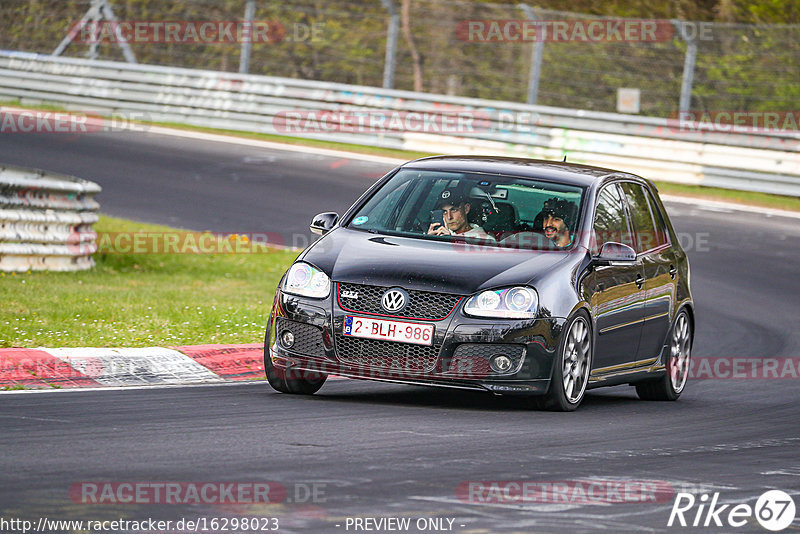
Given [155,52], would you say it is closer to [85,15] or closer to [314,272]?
[85,15]

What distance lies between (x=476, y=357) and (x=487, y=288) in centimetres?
41

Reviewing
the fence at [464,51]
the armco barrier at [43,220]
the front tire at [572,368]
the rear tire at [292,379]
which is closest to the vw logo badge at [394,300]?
the rear tire at [292,379]

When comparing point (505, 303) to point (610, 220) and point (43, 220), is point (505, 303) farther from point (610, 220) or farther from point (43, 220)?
point (43, 220)

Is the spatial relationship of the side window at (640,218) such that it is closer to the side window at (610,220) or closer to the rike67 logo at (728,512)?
the side window at (610,220)

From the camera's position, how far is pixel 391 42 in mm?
26422

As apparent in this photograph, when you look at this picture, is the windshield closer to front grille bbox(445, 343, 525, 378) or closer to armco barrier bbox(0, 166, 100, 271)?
front grille bbox(445, 343, 525, 378)

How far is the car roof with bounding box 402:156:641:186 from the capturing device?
32.5 ft

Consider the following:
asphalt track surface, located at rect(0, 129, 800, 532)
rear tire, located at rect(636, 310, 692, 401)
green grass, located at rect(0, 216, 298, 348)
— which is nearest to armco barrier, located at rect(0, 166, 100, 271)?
green grass, located at rect(0, 216, 298, 348)

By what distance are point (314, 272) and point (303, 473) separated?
8.41 ft

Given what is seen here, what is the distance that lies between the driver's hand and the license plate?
3.81 feet

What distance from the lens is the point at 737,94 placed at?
78.4 ft

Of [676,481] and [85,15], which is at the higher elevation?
[85,15]

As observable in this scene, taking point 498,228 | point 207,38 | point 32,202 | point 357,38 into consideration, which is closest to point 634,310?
point 498,228

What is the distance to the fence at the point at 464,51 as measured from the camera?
23.9m
